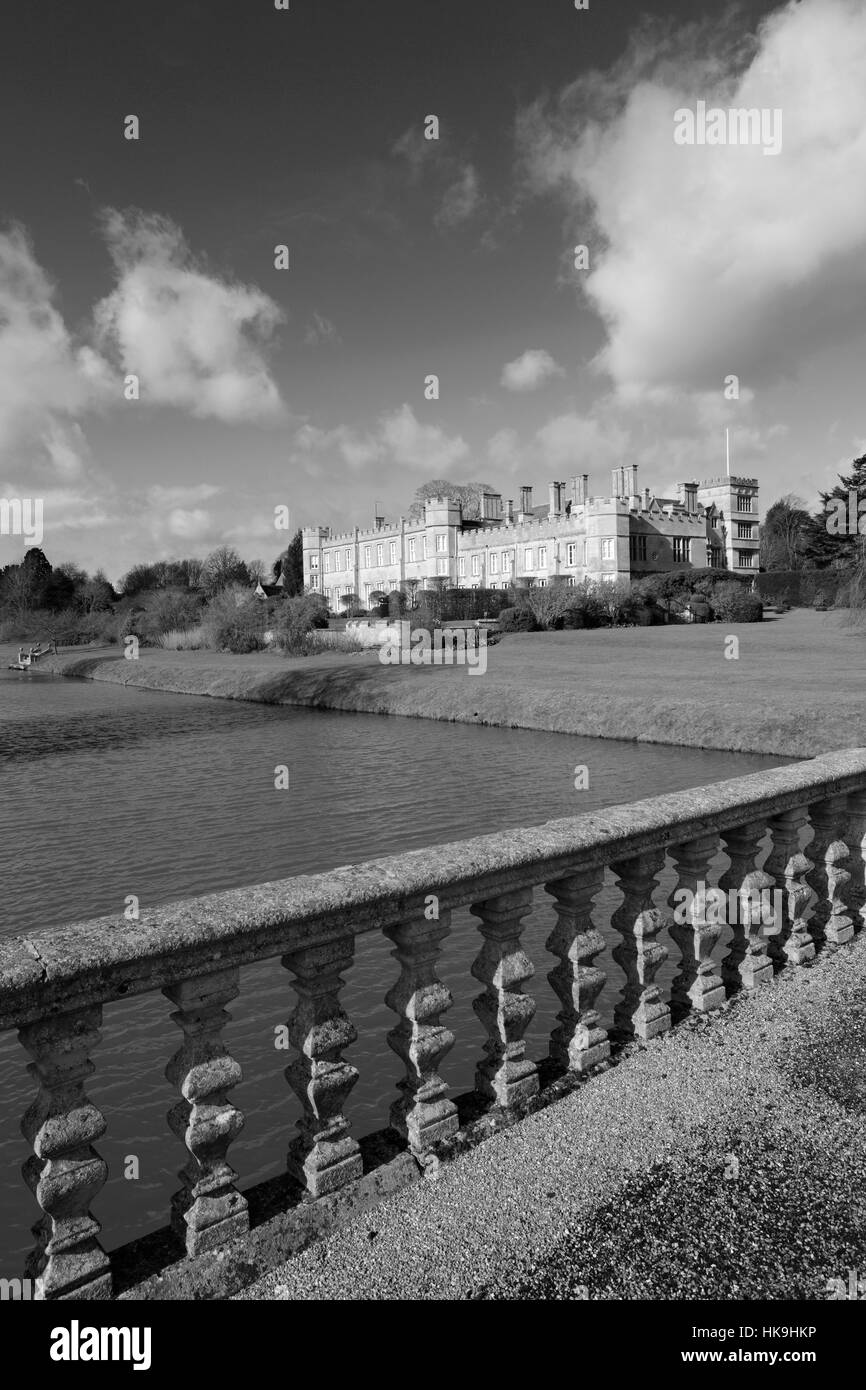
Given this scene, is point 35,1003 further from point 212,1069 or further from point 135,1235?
point 135,1235

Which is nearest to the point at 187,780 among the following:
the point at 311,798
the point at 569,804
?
the point at 311,798

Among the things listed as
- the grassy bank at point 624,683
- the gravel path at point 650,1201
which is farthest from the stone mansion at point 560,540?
the gravel path at point 650,1201

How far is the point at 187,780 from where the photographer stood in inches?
675

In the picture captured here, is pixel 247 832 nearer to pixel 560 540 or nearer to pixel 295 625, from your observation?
pixel 295 625

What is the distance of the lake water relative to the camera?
5438 millimetres

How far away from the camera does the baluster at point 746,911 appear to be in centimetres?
437

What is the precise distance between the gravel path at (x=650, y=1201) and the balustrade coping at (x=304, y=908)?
Answer: 2.88 ft

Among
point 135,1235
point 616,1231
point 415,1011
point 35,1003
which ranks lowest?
point 135,1235

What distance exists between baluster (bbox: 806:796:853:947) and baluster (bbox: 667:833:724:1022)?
1095mm

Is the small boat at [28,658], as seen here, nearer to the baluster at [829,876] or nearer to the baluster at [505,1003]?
the baluster at [829,876]

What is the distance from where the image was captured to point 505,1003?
11.0 feet

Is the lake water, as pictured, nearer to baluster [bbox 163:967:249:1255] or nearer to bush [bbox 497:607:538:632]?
baluster [bbox 163:967:249:1255]

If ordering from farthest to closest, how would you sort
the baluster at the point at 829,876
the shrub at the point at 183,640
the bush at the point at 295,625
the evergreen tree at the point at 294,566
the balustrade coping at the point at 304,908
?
the evergreen tree at the point at 294,566, the shrub at the point at 183,640, the bush at the point at 295,625, the baluster at the point at 829,876, the balustrade coping at the point at 304,908
